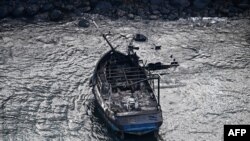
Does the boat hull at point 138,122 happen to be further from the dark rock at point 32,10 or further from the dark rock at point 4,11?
the dark rock at point 4,11

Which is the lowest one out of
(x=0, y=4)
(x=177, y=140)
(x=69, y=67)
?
(x=177, y=140)

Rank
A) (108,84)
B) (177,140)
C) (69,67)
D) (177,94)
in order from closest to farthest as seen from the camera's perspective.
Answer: (177,140)
(108,84)
(177,94)
(69,67)

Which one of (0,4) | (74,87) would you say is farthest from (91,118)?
(0,4)

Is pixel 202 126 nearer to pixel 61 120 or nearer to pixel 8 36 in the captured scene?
pixel 61 120

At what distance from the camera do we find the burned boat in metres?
26.8

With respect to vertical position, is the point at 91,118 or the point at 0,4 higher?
the point at 0,4

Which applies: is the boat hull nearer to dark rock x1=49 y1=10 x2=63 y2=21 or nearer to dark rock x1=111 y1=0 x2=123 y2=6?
dark rock x1=49 y1=10 x2=63 y2=21

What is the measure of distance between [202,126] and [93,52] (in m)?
15.2

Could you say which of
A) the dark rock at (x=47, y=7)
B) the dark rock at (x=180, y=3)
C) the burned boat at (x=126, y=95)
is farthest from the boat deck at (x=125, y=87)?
the dark rock at (x=180, y=3)

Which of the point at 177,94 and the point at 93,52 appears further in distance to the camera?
the point at 93,52

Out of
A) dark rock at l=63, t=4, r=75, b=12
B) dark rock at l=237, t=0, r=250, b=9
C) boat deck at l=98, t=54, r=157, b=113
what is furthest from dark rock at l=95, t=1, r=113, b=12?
dark rock at l=237, t=0, r=250, b=9

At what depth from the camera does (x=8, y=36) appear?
42.8 metres

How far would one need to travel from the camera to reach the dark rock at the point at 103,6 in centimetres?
4731

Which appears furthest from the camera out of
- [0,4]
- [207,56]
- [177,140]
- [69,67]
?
[0,4]
